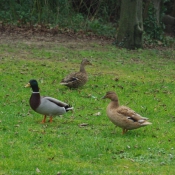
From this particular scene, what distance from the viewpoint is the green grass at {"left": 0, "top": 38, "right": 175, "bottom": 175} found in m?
7.94

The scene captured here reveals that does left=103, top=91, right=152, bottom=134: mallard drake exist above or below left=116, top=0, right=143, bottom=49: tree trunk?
above

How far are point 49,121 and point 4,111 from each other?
1139 millimetres

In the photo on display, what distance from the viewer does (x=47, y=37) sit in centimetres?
2464

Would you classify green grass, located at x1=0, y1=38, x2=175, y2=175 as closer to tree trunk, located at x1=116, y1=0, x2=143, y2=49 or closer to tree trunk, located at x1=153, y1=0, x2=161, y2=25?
tree trunk, located at x1=116, y1=0, x2=143, y2=49

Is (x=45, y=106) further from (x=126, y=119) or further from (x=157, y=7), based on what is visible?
(x=157, y=7)

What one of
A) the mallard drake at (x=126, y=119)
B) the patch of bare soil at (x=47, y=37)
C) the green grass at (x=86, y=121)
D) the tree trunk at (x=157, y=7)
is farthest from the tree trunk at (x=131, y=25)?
the mallard drake at (x=126, y=119)

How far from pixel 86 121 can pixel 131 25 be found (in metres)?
13.4

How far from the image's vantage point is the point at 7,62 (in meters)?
17.3

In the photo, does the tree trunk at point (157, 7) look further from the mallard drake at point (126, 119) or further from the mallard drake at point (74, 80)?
the mallard drake at point (126, 119)

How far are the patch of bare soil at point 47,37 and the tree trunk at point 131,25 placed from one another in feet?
4.74

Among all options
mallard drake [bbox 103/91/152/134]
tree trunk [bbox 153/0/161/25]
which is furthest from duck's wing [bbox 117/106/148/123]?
tree trunk [bbox 153/0/161/25]

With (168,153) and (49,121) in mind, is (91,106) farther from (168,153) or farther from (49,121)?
(168,153)

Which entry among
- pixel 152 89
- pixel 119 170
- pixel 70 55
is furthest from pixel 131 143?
pixel 70 55

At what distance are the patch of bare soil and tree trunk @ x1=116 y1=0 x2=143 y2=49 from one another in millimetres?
1446
